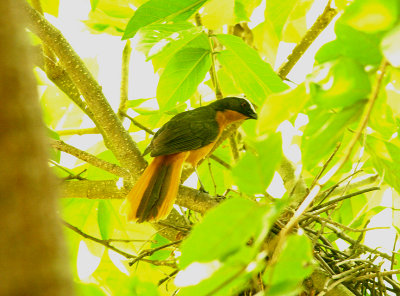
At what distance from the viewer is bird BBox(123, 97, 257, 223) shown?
10.2 feet

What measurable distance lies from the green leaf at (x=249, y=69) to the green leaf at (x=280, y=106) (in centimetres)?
152

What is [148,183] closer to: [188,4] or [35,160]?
[188,4]

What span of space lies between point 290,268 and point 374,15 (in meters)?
0.43

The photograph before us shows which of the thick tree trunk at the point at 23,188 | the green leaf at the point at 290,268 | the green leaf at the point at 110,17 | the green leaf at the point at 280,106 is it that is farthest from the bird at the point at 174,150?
the thick tree trunk at the point at 23,188

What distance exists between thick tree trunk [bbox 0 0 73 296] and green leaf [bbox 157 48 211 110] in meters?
2.22

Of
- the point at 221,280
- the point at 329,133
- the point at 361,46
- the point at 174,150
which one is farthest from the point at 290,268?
the point at 174,150

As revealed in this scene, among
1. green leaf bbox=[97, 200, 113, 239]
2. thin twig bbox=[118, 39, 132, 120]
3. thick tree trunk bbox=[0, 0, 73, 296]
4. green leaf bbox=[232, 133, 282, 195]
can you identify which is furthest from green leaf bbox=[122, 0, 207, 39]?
thick tree trunk bbox=[0, 0, 73, 296]

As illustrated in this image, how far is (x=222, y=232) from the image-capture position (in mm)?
800

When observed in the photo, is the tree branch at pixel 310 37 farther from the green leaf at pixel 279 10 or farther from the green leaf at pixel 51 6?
the green leaf at pixel 51 6

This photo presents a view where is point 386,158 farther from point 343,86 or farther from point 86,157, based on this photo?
point 343,86

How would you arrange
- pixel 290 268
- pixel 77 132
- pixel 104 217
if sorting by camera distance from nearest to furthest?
1. pixel 290 268
2. pixel 104 217
3. pixel 77 132

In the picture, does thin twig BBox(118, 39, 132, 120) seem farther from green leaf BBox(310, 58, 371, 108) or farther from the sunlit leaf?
green leaf BBox(310, 58, 371, 108)

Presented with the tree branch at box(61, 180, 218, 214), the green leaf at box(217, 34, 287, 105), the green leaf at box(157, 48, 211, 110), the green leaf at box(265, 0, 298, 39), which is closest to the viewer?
the green leaf at box(217, 34, 287, 105)

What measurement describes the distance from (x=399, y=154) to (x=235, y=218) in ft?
6.42
